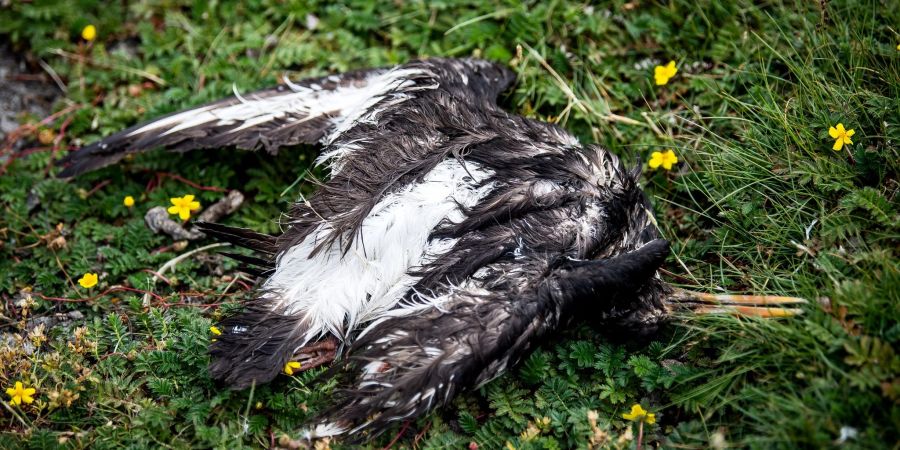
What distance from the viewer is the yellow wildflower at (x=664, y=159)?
11.1ft

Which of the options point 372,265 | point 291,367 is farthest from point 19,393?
point 372,265

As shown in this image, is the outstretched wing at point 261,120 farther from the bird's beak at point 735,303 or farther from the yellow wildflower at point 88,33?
the bird's beak at point 735,303

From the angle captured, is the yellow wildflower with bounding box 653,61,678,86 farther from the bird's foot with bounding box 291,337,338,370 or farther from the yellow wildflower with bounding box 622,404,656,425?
the bird's foot with bounding box 291,337,338,370

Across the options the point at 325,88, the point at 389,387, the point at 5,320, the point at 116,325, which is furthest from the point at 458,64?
the point at 5,320

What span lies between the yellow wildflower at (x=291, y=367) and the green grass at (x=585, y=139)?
0.24 feet

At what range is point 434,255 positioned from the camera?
2.84 m

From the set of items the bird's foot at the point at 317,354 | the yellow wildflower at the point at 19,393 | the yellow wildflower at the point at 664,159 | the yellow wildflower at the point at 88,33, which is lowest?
the bird's foot at the point at 317,354

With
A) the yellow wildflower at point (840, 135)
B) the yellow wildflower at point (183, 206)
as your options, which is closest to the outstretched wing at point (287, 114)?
the yellow wildflower at point (183, 206)

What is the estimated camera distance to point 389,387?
2.53 metres

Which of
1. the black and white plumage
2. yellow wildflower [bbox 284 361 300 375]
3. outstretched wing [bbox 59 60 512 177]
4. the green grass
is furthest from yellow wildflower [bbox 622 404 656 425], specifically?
outstretched wing [bbox 59 60 512 177]

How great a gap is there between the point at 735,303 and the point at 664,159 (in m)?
0.87

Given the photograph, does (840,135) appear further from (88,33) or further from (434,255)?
(88,33)

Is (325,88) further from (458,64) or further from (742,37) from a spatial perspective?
(742,37)

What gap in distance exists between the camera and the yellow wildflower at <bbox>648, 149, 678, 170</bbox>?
3.37 metres
